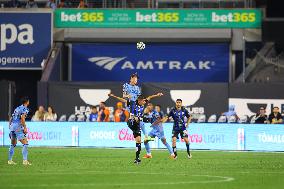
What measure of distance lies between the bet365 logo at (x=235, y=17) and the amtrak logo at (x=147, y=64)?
2256mm

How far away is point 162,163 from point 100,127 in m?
10.9

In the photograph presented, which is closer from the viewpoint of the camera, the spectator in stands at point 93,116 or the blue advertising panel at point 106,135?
the blue advertising panel at point 106,135

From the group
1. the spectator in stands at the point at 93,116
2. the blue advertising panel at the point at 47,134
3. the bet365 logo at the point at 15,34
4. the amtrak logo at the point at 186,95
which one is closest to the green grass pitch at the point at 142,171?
the blue advertising panel at the point at 47,134

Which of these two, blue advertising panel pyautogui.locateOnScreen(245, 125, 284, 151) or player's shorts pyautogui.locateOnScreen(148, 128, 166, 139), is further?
blue advertising panel pyautogui.locateOnScreen(245, 125, 284, 151)

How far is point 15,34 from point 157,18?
283 inches

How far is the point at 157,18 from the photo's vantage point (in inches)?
1805

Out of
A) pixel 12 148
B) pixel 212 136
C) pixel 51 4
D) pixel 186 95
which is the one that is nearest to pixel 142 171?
pixel 12 148

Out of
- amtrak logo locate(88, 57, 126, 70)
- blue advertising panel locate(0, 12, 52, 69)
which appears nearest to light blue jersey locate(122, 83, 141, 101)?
amtrak logo locate(88, 57, 126, 70)

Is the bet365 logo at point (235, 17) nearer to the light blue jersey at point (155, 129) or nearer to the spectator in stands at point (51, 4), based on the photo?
the spectator in stands at point (51, 4)

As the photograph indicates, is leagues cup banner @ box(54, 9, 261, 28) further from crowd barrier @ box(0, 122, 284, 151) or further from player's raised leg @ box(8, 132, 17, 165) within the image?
player's raised leg @ box(8, 132, 17, 165)

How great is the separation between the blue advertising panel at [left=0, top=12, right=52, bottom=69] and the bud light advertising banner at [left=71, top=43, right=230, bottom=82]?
174cm

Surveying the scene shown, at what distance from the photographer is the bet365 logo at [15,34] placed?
4600 centimetres

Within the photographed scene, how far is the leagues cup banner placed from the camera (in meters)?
44.8

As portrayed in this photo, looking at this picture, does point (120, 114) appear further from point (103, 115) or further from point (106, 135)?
point (106, 135)
